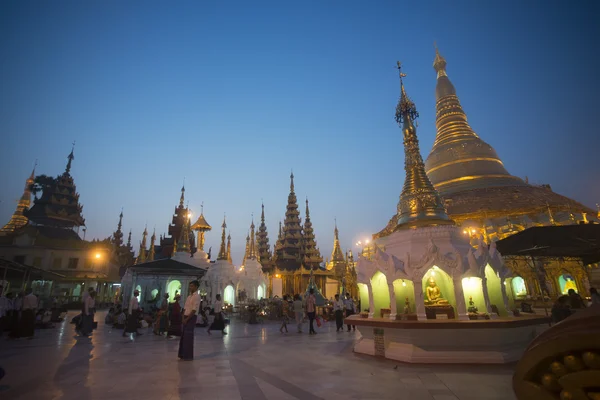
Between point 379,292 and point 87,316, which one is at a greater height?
point 379,292

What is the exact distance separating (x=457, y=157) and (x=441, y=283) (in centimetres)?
2757

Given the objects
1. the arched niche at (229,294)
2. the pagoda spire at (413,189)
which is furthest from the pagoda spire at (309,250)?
the pagoda spire at (413,189)

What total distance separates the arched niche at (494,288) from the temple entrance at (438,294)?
1.29 metres

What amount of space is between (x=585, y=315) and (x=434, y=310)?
6578 millimetres

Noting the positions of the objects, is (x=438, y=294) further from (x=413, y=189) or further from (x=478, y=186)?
(x=478, y=186)

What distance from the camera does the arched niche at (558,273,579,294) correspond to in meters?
20.7

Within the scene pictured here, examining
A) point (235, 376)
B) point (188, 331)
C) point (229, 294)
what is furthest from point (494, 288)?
Result: point (229, 294)

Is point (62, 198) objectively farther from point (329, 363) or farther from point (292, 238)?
point (329, 363)

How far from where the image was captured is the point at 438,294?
8148mm

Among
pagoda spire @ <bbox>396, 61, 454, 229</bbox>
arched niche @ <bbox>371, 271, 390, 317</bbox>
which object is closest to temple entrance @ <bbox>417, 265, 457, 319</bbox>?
arched niche @ <bbox>371, 271, 390, 317</bbox>

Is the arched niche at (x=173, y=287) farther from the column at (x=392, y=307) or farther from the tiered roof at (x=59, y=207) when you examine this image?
the tiered roof at (x=59, y=207)

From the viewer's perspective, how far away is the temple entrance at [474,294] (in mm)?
7957

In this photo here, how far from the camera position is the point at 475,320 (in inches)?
273

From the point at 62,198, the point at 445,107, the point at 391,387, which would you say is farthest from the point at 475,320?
the point at 62,198
